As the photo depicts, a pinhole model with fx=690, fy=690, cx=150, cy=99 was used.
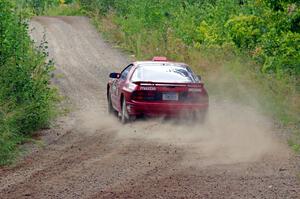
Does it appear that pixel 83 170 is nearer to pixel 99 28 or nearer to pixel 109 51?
pixel 109 51

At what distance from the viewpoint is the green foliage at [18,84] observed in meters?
14.0

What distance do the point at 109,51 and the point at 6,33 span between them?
2117 centimetres

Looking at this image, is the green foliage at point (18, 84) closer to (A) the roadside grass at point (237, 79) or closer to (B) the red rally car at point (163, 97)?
(B) the red rally car at point (163, 97)

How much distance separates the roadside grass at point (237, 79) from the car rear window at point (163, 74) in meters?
2.45

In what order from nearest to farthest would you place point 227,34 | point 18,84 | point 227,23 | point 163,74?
point 18,84, point 163,74, point 227,23, point 227,34

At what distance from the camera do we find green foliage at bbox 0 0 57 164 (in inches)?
551

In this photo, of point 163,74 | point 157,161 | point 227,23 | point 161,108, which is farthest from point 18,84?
point 227,23

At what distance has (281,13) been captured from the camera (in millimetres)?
16453

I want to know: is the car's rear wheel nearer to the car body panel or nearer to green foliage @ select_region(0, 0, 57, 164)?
the car body panel

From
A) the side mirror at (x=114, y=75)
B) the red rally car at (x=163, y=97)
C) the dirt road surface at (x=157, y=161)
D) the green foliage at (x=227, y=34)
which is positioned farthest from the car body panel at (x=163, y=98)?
the green foliage at (x=227, y=34)

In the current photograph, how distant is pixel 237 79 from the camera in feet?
73.9

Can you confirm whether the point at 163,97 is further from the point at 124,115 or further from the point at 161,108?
the point at 124,115

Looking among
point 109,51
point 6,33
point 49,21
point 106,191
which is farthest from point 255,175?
point 49,21

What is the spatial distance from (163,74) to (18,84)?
3.32 m
